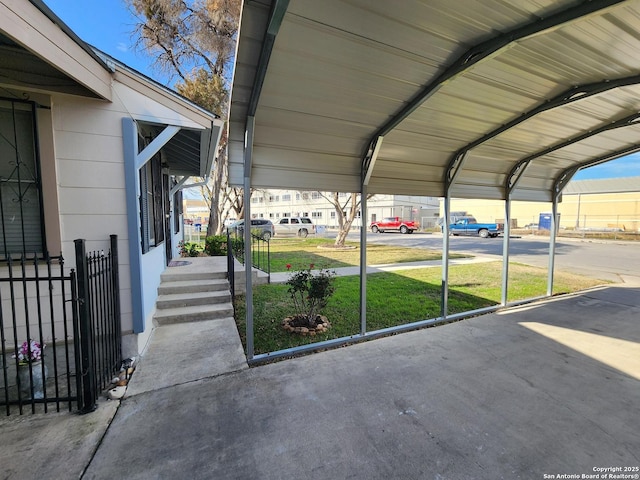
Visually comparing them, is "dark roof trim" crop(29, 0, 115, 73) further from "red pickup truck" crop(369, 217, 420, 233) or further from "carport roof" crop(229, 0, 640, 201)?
"red pickup truck" crop(369, 217, 420, 233)

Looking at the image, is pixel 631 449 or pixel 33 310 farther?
pixel 33 310

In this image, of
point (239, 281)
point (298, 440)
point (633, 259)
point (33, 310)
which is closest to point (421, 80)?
point (298, 440)

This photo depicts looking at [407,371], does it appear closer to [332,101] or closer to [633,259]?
[332,101]

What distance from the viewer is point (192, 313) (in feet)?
14.0

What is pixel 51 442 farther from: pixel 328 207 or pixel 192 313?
pixel 328 207

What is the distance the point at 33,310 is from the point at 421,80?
4.50 metres

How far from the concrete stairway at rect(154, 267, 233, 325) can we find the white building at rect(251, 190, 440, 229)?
26427 millimetres

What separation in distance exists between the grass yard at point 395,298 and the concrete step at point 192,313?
1.23 feet

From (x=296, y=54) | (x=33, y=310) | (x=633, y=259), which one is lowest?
(x=633, y=259)

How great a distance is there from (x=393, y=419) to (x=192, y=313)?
3.19m

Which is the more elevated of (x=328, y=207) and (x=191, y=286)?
(x=328, y=207)

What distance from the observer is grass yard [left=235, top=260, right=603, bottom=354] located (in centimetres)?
440

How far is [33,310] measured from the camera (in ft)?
9.59

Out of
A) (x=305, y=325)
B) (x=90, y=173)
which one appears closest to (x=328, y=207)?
(x=305, y=325)
